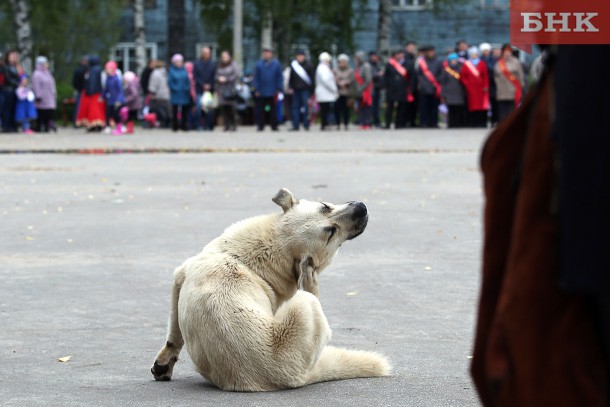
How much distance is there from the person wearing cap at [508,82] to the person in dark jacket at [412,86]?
7.88 feet

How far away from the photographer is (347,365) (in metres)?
5.95

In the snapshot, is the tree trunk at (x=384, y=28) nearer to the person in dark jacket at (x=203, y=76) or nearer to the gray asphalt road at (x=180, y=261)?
the person in dark jacket at (x=203, y=76)

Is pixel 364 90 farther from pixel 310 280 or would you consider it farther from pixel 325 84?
pixel 310 280

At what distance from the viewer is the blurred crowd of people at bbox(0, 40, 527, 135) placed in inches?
1257

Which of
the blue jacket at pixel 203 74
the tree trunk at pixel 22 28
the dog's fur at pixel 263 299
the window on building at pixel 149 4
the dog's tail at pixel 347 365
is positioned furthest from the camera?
the window on building at pixel 149 4

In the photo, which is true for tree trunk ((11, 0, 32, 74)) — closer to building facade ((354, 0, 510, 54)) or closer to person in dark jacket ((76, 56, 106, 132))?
person in dark jacket ((76, 56, 106, 132))

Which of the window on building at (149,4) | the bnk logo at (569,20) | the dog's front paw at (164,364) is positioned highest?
the window on building at (149,4)

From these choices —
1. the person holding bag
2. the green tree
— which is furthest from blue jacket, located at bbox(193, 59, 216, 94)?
the green tree

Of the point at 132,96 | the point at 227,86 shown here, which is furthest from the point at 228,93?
the point at 132,96

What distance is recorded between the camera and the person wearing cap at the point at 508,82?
31859mm

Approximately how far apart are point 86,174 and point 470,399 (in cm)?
1387

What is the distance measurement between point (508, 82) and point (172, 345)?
1052 inches

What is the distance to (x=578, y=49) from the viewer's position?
2486 mm

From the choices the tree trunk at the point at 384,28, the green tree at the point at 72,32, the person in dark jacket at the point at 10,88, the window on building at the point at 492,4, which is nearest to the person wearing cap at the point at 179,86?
the person in dark jacket at the point at 10,88
